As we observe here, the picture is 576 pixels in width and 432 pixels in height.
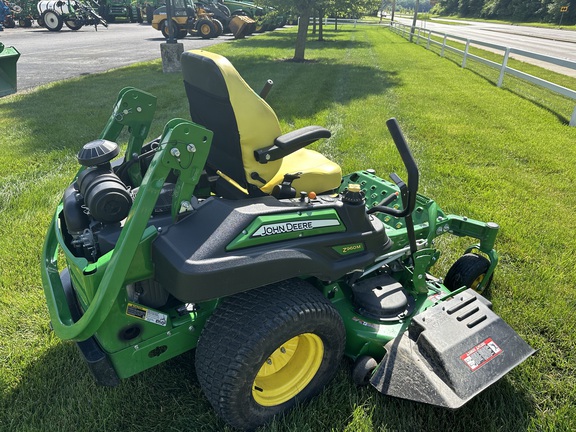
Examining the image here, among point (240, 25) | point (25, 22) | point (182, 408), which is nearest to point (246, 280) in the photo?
point (182, 408)

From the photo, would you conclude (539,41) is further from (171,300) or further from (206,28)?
(171,300)

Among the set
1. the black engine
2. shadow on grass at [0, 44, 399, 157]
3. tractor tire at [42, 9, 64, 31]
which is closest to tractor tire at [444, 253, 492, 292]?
the black engine

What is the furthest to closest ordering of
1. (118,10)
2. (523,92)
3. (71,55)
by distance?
(118,10), (71,55), (523,92)

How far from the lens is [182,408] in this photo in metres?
2.10

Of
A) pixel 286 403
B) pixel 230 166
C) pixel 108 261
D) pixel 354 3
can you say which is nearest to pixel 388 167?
pixel 230 166

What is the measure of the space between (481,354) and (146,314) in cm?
157

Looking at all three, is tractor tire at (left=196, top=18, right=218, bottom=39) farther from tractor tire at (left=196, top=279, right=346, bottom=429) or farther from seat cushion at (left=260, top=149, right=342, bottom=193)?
tractor tire at (left=196, top=279, right=346, bottom=429)

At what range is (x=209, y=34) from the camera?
2067cm

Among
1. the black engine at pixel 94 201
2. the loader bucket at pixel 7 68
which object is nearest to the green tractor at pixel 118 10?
the loader bucket at pixel 7 68

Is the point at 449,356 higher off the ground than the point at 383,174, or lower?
higher

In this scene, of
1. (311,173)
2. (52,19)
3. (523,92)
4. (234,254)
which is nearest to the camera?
(234,254)

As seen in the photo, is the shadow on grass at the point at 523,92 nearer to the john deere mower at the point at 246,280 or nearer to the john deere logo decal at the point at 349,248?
the john deere mower at the point at 246,280

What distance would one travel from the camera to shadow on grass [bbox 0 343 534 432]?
6.63 ft

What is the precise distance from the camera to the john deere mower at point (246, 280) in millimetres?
1764
